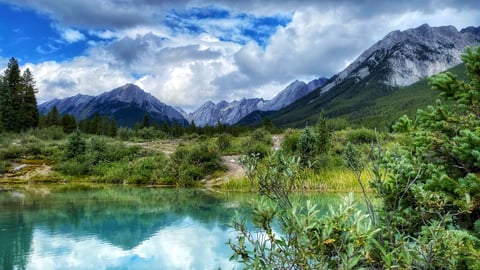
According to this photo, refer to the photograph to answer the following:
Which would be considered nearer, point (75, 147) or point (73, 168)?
point (73, 168)

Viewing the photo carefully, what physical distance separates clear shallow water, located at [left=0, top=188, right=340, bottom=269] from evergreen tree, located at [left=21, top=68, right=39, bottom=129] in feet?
109

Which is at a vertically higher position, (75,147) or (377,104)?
(377,104)

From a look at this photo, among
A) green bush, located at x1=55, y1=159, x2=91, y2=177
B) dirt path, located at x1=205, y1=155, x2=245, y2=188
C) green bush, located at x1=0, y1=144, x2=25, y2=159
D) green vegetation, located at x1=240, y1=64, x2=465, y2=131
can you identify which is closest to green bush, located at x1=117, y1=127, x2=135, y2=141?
green bush, located at x1=0, y1=144, x2=25, y2=159

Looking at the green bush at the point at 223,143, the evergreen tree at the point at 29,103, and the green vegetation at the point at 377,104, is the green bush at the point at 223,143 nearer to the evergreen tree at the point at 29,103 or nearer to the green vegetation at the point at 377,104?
the evergreen tree at the point at 29,103

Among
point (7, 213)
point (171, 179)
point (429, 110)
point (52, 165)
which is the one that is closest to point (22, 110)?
point (52, 165)

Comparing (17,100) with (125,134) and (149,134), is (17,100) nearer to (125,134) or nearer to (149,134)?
(125,134)

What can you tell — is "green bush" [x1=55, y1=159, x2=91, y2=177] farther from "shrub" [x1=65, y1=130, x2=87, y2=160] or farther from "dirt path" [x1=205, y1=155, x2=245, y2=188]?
"dirt path" [x1=205, y1=155, x2=245, y2=188]

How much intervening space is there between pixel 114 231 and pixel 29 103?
156 ft

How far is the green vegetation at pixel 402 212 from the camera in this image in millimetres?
3191

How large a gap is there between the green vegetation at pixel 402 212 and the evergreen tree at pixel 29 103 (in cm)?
5742

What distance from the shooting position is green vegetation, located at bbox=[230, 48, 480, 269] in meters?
3.19

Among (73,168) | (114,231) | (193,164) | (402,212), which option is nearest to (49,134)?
(73,168)

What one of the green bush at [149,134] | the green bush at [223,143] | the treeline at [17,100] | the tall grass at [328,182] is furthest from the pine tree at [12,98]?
the tall grass at [328,182]

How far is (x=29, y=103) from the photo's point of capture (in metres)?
55.0
